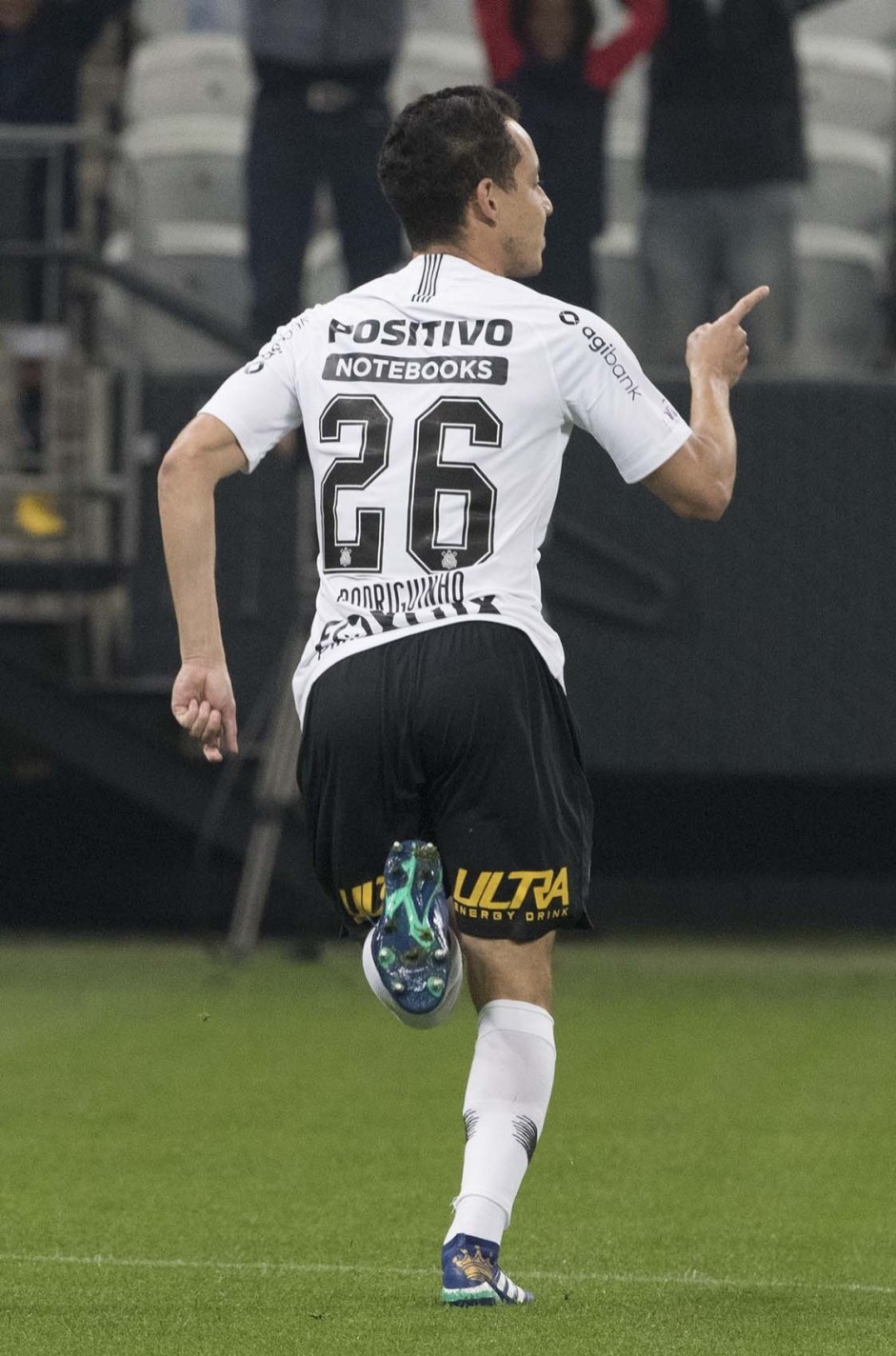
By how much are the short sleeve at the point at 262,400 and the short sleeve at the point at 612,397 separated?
0.45 meters

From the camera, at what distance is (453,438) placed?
159 inches

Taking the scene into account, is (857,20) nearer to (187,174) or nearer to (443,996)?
(187,174)

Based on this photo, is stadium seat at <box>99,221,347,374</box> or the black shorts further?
stadium seat at <box>99,221,347,374</box>

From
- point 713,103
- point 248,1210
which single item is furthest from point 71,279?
point 248,1210

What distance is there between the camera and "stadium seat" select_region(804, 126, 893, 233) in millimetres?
11430

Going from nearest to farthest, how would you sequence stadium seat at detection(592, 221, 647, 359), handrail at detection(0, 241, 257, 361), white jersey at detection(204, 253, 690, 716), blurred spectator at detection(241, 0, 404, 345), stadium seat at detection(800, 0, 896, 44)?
1. white jersey at detection(204, 253, 690, 716)
2. handrail at detection(0, 241, 257, 361)
3. blurred spectator at detection(241, 0, 404, 345)
4. stadium seat at detection(592, 221, 647, 359)
5. stadium seat at detection(800, 0, 896, 44)

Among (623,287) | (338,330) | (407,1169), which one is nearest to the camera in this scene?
(338,330)

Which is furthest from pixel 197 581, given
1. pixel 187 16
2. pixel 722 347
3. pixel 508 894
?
pixel 187 16

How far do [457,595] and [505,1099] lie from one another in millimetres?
843

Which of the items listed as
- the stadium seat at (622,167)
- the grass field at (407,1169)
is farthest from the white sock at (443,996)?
the stadium seat at (622,167)

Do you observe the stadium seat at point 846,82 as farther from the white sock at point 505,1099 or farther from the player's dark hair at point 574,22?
the white sock at point 505,1099

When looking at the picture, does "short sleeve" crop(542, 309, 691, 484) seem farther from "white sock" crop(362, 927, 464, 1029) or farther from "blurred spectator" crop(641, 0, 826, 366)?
"blurred spectator" crop(641, 0, 826, 366)

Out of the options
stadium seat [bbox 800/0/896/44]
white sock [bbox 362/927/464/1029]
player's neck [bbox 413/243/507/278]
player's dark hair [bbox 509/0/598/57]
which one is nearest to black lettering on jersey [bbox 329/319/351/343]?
player's neck [bbox 413/243/507/278]

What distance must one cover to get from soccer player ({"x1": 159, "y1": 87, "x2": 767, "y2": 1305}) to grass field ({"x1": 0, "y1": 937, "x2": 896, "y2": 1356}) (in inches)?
13.9
